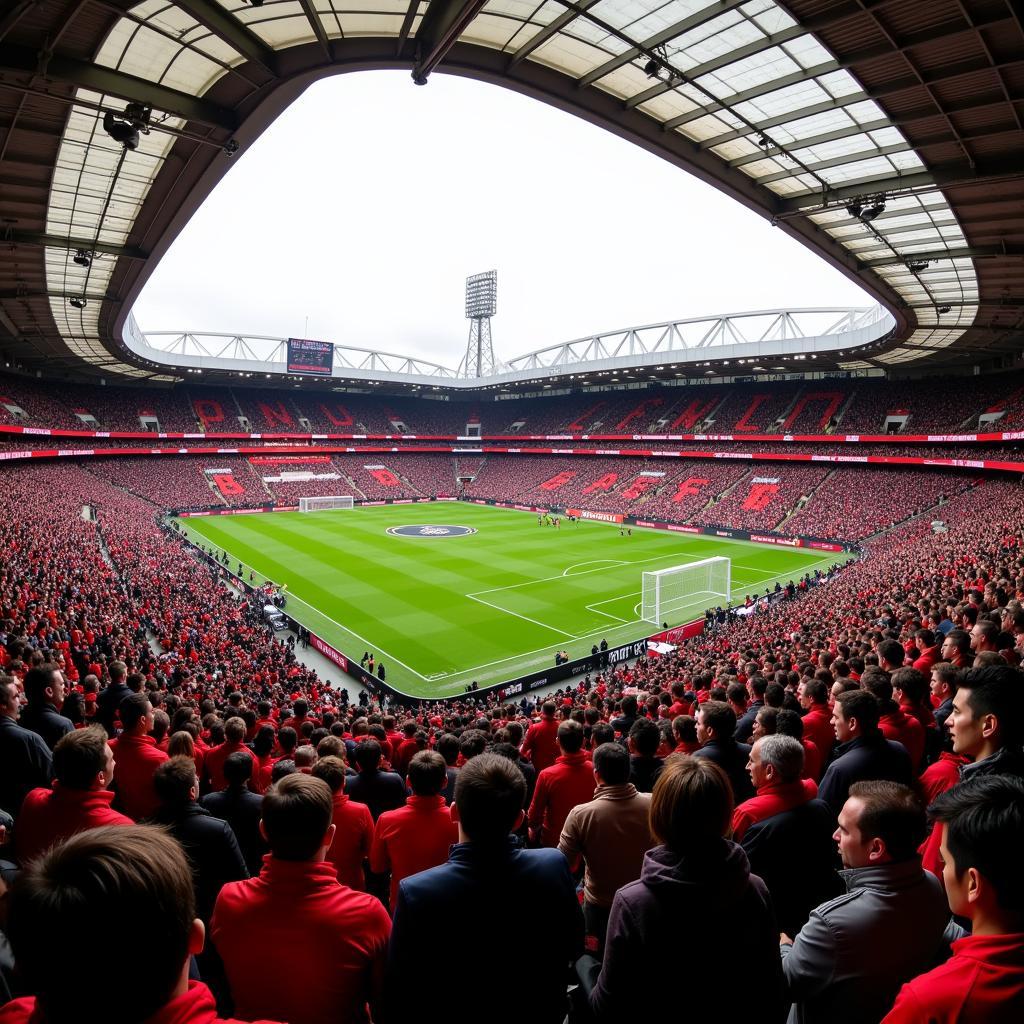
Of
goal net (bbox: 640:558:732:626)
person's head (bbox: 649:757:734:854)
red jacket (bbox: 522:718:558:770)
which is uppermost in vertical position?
person's head (bbox: 649:757:734:854)

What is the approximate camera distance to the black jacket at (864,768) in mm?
4699

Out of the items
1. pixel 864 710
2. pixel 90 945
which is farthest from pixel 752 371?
pixel 90 945

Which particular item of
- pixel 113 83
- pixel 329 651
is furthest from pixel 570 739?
pixel 329 651

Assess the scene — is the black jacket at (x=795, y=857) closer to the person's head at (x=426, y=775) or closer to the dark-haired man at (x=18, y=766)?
the person's head at (x=426, y=775)

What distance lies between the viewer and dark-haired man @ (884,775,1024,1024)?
6.15 ft

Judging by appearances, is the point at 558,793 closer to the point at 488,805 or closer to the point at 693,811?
the point at 488,805

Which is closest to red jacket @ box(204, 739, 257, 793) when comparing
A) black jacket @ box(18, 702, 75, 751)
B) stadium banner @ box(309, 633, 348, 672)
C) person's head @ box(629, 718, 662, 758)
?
black jacket @ box(18, 702, 75, 751)

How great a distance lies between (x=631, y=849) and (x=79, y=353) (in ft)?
162

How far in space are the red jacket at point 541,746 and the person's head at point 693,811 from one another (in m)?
5.75

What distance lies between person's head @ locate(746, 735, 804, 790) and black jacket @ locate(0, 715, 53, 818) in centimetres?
594

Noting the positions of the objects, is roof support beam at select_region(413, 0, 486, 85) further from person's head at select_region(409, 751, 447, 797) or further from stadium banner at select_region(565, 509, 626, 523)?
stadium banner at select_region(565, 509, 626, 523)

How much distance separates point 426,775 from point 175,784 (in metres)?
1.56

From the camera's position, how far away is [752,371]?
5944 cm

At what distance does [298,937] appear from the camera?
2494 millimetres
